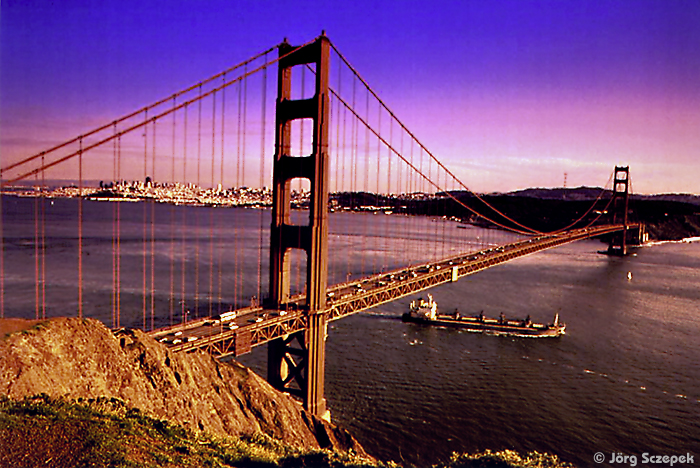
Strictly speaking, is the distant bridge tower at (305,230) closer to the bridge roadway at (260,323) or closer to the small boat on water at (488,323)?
the bridge roadway at (260,323)

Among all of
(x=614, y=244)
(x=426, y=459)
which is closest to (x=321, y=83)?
(x=426, y=459)

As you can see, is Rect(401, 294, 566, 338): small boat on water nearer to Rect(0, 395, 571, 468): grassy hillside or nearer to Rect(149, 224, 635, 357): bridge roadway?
Rect(149, 224, 635, 357): bridge roadway

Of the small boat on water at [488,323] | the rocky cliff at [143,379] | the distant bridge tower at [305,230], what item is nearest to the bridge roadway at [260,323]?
the rocky cliff at [143,379]

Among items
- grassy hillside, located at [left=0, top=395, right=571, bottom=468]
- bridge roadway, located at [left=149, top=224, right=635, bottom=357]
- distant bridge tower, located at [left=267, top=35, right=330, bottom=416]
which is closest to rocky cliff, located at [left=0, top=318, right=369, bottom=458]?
bridge roadway, located at [left=149, top=224, right=635, bottom=357]

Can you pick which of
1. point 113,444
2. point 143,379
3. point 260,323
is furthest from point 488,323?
point 113,444

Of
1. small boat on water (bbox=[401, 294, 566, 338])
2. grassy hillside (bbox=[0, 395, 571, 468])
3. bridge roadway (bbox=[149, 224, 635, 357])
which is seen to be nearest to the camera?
grassy hillside (bbox=[0, 395, 571, 468])

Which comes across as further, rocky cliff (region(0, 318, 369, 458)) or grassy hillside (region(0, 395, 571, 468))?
rocky cliff (region(0, 318, 369, 458))

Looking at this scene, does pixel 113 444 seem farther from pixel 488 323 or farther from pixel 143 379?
pixel 488 323

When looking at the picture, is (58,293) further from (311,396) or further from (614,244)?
(614,244)
